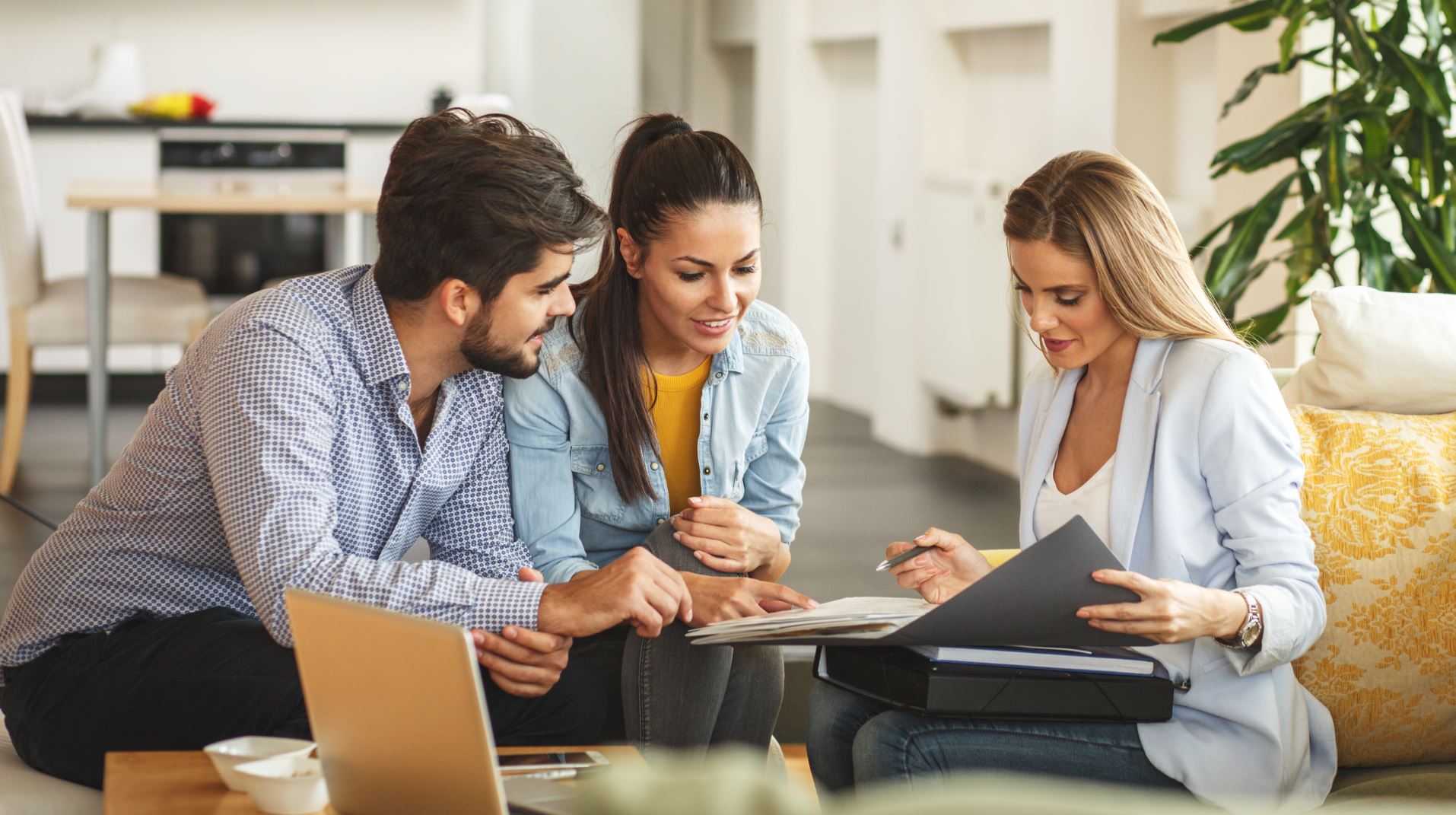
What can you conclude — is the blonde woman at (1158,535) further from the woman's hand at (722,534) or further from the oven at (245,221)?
the oven at (245,221)

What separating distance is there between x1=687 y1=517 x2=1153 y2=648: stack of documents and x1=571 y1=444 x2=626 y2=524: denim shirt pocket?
0.48 m

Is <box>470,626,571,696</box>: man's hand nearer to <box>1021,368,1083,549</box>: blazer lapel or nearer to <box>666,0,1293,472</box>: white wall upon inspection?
<box>1021,368,1083,549</box>: blazer lapel

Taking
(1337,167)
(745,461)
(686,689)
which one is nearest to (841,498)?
(1337,167)

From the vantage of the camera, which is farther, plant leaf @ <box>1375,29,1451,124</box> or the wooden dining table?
the wooden dining table

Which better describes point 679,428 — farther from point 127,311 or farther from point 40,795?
point 127,311

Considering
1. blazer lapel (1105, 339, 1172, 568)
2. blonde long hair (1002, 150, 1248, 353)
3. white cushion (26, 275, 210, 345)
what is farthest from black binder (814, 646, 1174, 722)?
white cushion (26, 275, 210, 345)

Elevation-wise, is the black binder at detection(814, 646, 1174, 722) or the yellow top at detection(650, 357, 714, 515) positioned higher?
the yellow top at detection(650, 357, 714, 515)

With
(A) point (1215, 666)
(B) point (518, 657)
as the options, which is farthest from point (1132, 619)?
(B) point (518, 657)

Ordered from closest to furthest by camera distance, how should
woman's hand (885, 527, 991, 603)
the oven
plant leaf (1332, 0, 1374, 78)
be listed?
1. woman's hand (885, 527, 991, 603)
2. plant leaf (1332, 0, 1374, 78)
3. the oven

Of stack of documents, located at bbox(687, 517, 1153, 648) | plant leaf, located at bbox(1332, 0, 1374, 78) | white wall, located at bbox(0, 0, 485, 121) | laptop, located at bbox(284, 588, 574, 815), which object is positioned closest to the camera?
laptop, located at bbox(284, 588, 574, 815)

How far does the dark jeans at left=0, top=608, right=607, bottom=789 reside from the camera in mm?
1557

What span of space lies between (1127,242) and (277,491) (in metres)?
0.90

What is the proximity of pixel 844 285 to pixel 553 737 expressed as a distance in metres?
5.28

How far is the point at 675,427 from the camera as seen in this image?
196cm
